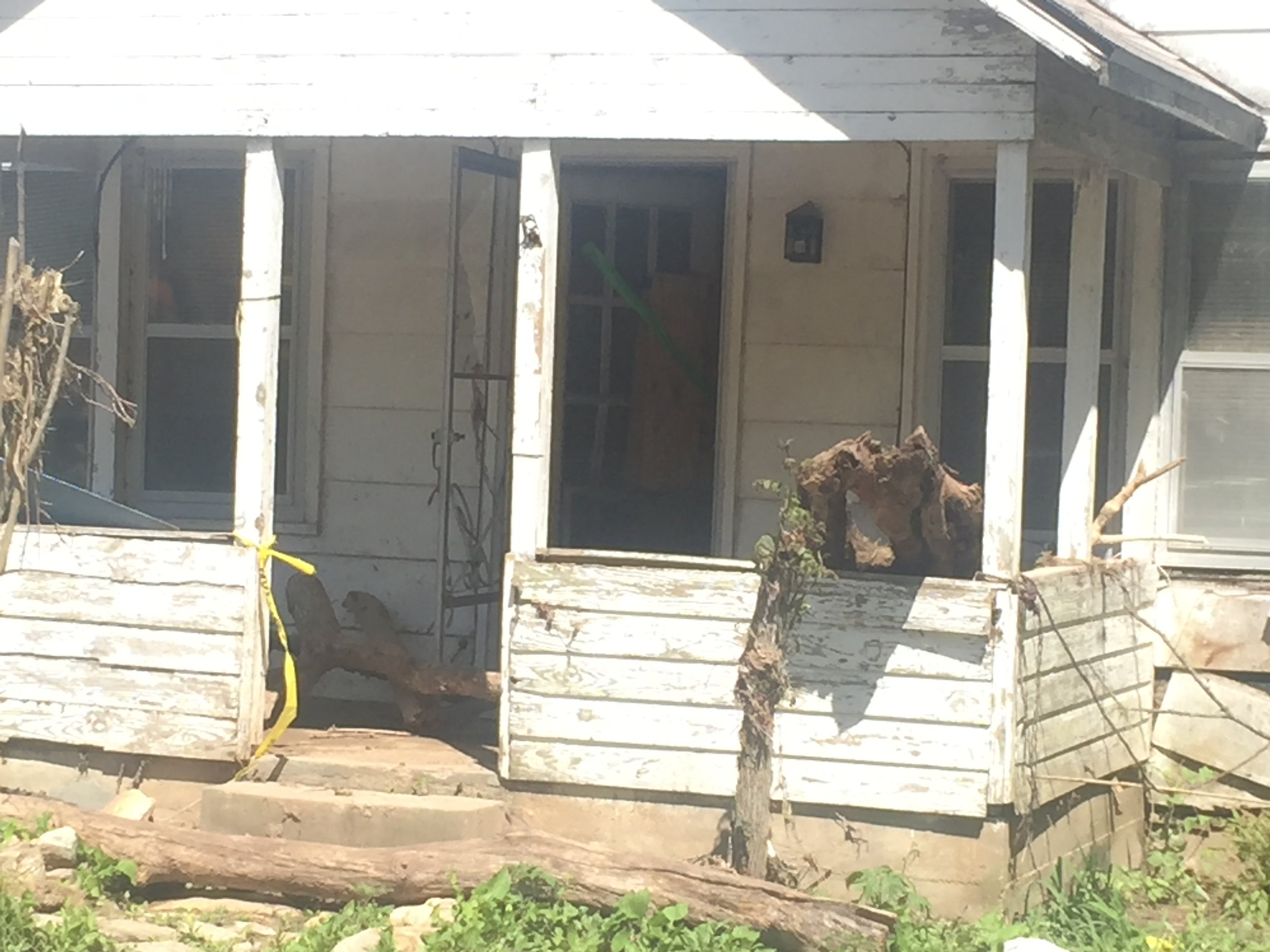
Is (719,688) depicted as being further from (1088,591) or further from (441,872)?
(1088,591)

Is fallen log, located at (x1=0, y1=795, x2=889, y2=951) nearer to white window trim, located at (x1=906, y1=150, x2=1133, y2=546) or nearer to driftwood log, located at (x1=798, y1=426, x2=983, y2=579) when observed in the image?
driftwood log, located at (x1=798, y1=426, x2=983, y2=579)

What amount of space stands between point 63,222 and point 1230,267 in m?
5.33

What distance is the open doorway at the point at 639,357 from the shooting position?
7.93m

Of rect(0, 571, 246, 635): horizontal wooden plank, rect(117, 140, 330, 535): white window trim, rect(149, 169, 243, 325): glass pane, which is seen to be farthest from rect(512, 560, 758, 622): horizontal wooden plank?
rect(149, 169, 243, 325): glass pane

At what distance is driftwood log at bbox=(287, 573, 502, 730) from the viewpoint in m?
6.89

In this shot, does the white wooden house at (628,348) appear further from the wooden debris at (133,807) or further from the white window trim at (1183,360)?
the wooden debris at (133,807)

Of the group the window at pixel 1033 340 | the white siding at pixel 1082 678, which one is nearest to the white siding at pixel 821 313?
the window at pixel 1033 340

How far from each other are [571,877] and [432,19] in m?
3.07

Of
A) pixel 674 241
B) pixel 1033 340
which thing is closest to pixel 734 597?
pixel 1033 340

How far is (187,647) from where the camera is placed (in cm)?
632

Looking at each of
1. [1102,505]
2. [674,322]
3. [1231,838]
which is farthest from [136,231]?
[1231,838]

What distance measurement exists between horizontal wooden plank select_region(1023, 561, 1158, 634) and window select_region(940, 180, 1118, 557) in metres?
0.44

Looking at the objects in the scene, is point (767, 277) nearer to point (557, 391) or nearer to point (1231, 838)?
point (557, 391)

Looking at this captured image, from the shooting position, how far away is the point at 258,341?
6.18 m
